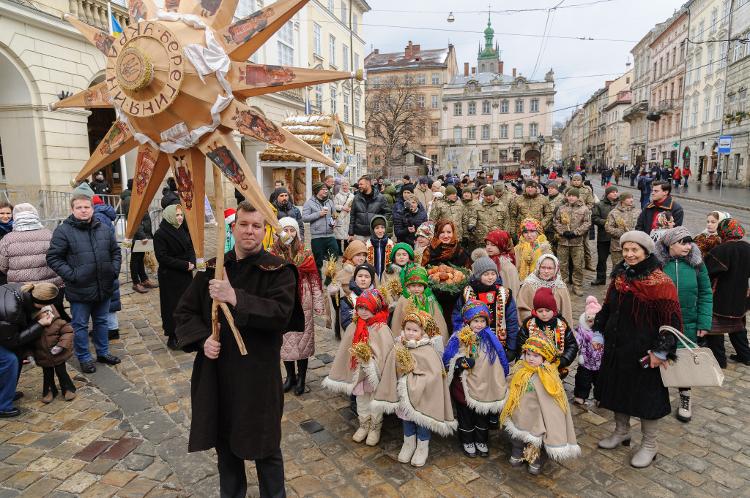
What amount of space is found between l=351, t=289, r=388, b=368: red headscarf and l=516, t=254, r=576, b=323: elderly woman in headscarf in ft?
5.36

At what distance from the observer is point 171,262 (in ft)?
20.0

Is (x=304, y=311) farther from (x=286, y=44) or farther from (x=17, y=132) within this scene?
(x=286, y=44)

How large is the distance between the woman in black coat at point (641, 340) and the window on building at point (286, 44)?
24751mm

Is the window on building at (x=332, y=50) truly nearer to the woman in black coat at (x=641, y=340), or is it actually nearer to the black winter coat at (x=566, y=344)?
the black winter coat at (x=566, y=344)

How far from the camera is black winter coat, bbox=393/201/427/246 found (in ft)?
28.5

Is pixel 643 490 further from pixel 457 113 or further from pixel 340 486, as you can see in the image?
pixel 457 113

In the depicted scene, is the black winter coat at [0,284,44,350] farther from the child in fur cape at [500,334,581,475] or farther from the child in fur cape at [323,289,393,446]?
the child in fur cape at [500,334,581,475]

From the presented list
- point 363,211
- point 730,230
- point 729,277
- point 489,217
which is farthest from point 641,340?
point 363,211

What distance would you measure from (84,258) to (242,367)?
12.3 feet

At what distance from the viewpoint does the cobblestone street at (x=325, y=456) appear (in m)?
3.52

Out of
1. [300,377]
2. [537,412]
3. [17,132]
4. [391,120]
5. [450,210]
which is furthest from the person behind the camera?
[391,120]

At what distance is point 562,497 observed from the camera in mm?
3418

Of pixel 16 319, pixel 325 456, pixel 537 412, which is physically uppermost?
pixel 16 319

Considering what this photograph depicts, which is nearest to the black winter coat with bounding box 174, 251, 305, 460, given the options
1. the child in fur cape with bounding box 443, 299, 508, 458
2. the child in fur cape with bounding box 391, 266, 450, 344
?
the child in fur cape with bounding box 443, 299, 508, 458
